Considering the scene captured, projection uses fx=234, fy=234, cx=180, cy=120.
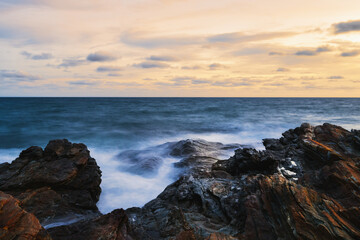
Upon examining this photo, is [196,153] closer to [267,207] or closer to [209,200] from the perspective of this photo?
[209,200]

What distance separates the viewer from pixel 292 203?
5.36 metres

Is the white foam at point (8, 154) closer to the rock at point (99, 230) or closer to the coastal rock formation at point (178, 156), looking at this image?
the coastal rock formation at point (178, 156)

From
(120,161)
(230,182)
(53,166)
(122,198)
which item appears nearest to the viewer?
(230,182)

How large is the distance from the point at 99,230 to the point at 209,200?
331 centimetres

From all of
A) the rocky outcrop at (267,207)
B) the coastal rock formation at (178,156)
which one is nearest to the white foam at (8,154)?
the coastal rock formation at (178,156)

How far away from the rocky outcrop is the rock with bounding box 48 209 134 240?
1.65 feet

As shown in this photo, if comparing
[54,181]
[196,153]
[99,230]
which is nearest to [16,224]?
[99,230]

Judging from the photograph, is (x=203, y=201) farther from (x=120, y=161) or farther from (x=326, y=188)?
(x=120, y=161)

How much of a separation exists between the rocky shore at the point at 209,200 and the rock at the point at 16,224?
0.01 metres

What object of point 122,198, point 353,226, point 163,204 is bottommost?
point 122,198

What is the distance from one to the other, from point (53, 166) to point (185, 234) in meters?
6.02

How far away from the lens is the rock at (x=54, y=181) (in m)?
7.35

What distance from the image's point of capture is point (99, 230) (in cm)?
505

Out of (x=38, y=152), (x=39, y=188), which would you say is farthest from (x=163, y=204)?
(x=38, y=152)
